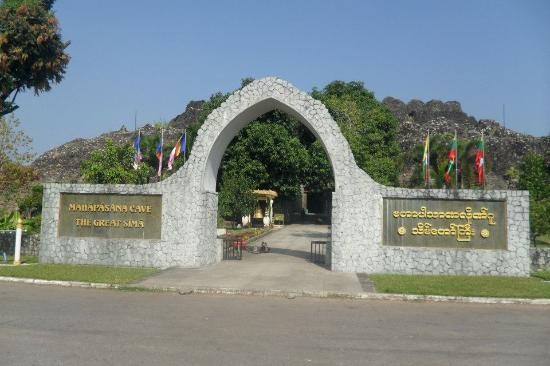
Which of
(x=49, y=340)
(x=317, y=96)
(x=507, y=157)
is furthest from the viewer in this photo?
(x=507, y=157)

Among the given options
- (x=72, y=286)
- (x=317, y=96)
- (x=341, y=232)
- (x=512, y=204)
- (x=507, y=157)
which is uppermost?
(x=317, y=96)

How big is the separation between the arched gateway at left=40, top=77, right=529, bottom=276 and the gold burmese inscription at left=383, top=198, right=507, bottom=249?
0.03m

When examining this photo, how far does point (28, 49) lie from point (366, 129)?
2356 centimetres

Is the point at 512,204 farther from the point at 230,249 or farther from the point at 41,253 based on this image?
the point at 41,253

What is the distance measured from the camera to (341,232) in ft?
48.0

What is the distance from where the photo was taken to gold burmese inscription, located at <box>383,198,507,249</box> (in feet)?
47.0

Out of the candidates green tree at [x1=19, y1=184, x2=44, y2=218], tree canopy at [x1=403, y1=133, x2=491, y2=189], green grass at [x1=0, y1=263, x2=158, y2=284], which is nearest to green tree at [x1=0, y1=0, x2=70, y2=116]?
green tree at [x1=19, y1=184, x2=44, y2=218]

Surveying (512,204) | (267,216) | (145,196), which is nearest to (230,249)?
(145,196)

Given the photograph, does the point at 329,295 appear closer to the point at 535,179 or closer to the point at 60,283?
the point at 60,283

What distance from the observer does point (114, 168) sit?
22.5 meters

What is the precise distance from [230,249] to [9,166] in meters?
11.9

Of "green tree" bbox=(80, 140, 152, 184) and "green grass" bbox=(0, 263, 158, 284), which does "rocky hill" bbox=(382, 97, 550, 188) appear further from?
"green grass" bbox=(0, 263, 158, 284)

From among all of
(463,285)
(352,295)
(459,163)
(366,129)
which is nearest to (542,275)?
(463,285)

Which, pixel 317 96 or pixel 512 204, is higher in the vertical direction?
pixel 317 96
